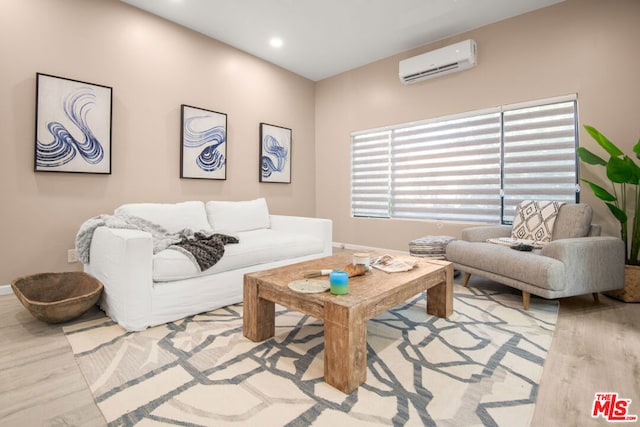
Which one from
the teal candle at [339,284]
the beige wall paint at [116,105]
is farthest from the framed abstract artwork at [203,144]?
the teal candle at [339,284]

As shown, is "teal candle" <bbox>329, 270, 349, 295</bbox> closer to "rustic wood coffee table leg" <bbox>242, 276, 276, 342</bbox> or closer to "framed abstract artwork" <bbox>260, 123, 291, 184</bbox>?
"rustic wood coffee table leg" <bbox>242, 276, 276, 342</bbox>

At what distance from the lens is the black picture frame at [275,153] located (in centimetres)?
440

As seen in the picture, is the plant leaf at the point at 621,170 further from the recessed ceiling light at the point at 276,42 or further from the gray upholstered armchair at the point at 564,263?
the recessed ceiling light at the point at 276,42

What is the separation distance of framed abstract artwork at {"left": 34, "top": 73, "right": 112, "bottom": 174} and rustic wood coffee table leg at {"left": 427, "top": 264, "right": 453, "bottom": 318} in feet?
10.2

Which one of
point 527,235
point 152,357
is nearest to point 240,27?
point 152,357

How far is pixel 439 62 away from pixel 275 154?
2380mm

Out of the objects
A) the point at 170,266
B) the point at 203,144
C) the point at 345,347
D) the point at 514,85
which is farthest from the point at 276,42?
the point at 345,347

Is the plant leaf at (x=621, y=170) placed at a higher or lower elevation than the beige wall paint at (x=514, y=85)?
lower

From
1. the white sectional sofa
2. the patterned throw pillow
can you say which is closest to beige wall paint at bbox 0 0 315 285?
the white sectional sofa

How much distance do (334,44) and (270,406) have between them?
4.03 m

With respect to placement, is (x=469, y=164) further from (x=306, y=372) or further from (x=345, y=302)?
(x=306, y=372)

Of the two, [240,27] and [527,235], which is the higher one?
[240,27]

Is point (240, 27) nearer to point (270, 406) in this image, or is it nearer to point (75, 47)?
point (75, 47)

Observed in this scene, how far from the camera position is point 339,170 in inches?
199
